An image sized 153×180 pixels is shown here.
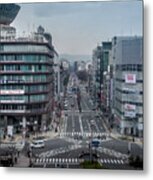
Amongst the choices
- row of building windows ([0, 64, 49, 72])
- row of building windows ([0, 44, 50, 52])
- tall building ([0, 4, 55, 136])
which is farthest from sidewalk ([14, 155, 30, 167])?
row of building windows ([0, 44, 50, 52])

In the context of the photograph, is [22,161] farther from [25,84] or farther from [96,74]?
[96,74]

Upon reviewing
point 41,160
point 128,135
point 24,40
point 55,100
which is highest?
point 24,40

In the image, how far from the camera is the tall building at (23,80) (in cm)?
233

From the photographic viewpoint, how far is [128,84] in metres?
2.25

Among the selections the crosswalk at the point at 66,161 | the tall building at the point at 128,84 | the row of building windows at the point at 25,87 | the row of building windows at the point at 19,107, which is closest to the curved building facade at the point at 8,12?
the row of building windows at the point at 25,87

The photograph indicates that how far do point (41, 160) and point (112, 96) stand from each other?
52 cm

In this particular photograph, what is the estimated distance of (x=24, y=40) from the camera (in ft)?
7.64

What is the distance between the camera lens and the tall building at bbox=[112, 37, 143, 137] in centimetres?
221

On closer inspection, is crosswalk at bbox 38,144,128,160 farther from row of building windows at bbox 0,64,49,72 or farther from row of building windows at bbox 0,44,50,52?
row of building windows at bbox 0,44,50,52

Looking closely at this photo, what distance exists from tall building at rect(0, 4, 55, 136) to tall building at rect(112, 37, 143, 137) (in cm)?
36

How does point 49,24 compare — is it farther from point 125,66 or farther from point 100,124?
point 100,124

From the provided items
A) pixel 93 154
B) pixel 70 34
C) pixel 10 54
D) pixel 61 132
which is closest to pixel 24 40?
pixel 10 54

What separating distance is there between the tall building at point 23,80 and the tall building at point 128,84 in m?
0.36

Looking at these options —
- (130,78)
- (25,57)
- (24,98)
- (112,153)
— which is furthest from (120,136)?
(25,57)
